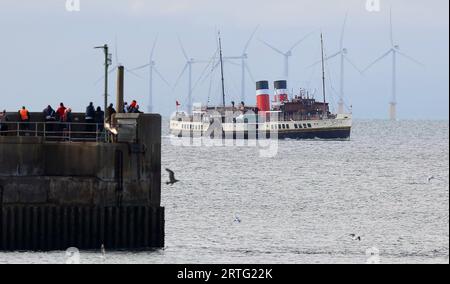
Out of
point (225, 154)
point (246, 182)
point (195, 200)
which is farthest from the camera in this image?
point (225, 154)

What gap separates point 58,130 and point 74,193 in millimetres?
4843

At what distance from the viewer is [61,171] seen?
174ft

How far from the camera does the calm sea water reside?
59.3 meters

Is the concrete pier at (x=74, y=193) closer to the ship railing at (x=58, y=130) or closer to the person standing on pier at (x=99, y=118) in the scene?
the ship railing at (x=58, y=130)

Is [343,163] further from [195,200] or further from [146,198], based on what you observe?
[146,198]

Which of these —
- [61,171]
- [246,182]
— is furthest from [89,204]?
[246,182]

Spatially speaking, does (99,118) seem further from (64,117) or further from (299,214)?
(299,214)

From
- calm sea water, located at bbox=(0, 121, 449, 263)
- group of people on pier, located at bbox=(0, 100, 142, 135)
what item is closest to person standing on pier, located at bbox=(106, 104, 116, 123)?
group of people on pier, located at bbox=(0, 100, 142, 135)

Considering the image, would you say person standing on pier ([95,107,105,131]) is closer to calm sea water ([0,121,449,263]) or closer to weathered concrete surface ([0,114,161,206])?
weathered concrete surface ([0,114,161,206])

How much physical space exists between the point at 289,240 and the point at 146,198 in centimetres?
1338

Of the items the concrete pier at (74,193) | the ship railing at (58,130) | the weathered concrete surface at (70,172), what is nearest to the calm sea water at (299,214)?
the concrete pier at (74,193)

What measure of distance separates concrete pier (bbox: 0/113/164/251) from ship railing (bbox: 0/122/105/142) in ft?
6.92

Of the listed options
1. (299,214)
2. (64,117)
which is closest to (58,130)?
(64,117)

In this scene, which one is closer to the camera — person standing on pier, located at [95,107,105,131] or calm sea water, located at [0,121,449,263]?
person standing on pier, located at [95,107,105,131]
